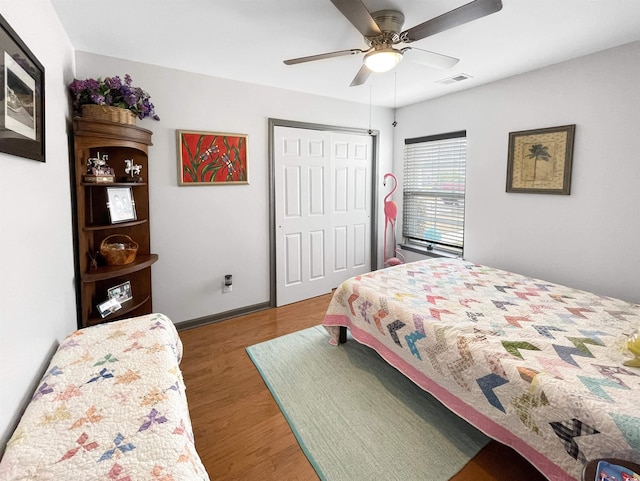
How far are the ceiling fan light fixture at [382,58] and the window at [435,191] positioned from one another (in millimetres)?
1861

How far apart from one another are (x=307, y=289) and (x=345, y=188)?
4.48 ft

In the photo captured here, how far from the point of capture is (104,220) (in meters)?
2.46

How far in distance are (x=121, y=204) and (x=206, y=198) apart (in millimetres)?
755

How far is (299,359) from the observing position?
2.51 meters

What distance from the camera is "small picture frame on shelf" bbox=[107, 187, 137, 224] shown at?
2340 millimetres

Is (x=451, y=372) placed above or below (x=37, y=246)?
below

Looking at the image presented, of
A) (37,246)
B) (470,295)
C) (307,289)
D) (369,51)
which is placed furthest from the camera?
(307,289)

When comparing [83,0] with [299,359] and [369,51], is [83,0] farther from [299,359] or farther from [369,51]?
[299,359]

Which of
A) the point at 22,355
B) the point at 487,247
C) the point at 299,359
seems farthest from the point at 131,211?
the point at 487,247

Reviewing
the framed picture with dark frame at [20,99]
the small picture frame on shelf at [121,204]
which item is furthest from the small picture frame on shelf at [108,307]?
the framed picture with dark frame at [20,99]

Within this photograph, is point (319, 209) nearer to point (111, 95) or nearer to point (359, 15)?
point (111, 95)

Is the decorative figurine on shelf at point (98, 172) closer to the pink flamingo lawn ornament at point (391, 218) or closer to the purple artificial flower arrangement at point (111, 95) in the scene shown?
the purple artificial flower arrangement at point (111, 95)

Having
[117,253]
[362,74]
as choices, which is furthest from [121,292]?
[362,74]

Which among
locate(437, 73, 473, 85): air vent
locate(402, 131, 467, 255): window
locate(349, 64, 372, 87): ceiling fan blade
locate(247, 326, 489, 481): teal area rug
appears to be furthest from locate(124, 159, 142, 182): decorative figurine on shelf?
locate(402, 131, 467, 255): window
